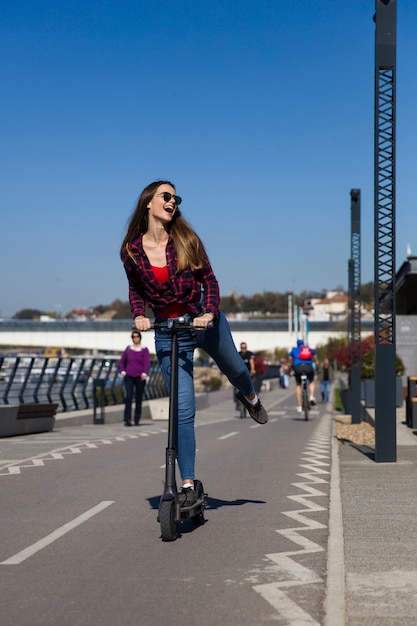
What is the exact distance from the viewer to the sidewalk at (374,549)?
13.8ft

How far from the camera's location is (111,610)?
14.3ft

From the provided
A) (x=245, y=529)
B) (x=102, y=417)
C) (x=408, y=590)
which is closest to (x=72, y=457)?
(x=245, y=529)

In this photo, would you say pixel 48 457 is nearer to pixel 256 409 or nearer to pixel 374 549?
pixel 256 409

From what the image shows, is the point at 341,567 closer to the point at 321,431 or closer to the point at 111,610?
the point at 111,610

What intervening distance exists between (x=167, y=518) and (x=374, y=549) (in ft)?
3.97

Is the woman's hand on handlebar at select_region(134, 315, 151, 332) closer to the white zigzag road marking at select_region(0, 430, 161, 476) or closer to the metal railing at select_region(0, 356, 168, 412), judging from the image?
the white zigzag road marking at select_region(0, 430, 161, 476)

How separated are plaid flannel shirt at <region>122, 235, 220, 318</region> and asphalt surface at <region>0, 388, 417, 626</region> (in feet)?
4.71

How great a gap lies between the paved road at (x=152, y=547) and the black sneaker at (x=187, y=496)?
213mm

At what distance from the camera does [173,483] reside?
6.00m

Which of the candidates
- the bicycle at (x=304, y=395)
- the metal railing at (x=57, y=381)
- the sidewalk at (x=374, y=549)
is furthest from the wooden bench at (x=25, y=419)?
the sidewalk at (x=374, y=549)

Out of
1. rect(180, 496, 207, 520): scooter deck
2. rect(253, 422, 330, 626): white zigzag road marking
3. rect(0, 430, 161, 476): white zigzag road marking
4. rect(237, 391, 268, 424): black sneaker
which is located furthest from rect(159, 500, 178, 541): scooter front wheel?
rect(0, 430, 161, 476): white zigzag road marking

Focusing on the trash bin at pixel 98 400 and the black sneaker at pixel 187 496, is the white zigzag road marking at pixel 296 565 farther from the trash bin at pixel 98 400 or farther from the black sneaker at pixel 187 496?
the trash bin at pixel 98 400

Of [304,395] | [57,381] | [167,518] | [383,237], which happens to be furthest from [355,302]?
[167,518]

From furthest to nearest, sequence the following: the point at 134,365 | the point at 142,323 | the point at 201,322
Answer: the point at 134,365 < the point at 142,323 < the point at 201,322
